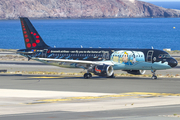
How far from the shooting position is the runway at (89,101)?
21109 millimetres

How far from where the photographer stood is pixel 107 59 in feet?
153

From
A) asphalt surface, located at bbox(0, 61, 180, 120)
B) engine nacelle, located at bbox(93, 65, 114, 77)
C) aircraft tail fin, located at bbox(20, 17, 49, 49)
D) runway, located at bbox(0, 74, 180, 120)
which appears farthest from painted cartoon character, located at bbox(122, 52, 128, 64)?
aircraft tail fin, located at bbox(20, 17, 49, 49)

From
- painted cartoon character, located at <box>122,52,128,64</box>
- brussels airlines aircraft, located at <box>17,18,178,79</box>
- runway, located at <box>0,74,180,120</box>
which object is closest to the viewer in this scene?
runway, located at <box>0,74,180,120</box>

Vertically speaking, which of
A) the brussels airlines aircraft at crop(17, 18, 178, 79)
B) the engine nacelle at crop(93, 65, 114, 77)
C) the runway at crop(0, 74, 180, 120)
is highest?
the brussels airlines aircraft at crop(17, 18, 178, 79)

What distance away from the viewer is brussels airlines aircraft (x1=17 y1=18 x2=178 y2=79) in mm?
44750

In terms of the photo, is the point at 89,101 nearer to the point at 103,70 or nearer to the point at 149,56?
the point at 103,70

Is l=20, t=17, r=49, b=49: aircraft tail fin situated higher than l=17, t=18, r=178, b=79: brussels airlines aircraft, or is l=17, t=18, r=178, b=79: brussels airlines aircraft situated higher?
l=20, t=17, r=49, b=49: aircraft tail fin

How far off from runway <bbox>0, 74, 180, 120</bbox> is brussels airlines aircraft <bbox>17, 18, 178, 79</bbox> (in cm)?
602

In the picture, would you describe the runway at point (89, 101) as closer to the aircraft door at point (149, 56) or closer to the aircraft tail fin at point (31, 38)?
the aircraft door at point (149, 56)

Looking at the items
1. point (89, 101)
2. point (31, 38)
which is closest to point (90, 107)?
point (89, 101)

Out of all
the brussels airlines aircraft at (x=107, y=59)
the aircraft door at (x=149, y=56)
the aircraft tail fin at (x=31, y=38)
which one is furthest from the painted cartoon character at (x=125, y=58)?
the aircraft tail fin at (x=31, y=38)

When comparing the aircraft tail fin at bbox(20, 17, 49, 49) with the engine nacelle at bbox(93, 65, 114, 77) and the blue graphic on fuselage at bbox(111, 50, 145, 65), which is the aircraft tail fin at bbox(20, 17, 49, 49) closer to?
the engine nacelle at bbox(93, 65, 114, 77)

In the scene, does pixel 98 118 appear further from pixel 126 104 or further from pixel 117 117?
pixel 126 104

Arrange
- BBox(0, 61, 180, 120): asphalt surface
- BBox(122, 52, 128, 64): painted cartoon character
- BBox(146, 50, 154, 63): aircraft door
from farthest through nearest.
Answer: BBox(122, 52, 128, 64): painted cartoon character < BBox(146, 50, 154, 63): aircraft door < BBox(0, 61, 180, 120): asphalt surface
